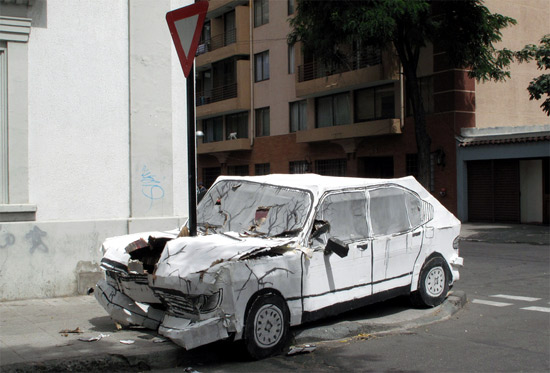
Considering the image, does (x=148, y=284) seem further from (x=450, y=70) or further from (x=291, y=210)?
(x=450, y=70)

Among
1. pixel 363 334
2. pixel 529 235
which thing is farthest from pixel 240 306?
pixel 529 235

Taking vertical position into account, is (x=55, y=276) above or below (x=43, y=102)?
below

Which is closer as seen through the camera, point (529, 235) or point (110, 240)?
point (110, 240)

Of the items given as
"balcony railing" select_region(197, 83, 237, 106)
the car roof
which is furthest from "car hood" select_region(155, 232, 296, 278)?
"balcony railing" select_region(197, 83, 237, 106)

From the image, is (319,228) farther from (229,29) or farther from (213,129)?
(213,129)

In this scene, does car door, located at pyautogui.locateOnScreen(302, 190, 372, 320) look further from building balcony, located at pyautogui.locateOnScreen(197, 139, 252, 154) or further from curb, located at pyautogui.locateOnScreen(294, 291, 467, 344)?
building balcony, located at pyautogui.locateOnScreen(197, 139, 252, 154)

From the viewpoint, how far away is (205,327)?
5.47m

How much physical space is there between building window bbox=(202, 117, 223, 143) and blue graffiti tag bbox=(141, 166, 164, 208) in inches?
1239

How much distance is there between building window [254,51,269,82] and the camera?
3619 centimetres

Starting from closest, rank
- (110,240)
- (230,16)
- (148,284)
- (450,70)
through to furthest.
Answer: (148,284) → (110,240) → (450,70) → (230,16)

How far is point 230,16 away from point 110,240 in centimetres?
3398

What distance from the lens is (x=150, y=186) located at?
9.44 meters

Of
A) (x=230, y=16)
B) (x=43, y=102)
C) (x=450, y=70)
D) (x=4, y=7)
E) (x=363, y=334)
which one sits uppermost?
(x=230, y=16)

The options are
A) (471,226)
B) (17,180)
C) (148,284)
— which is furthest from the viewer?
(471,226)
